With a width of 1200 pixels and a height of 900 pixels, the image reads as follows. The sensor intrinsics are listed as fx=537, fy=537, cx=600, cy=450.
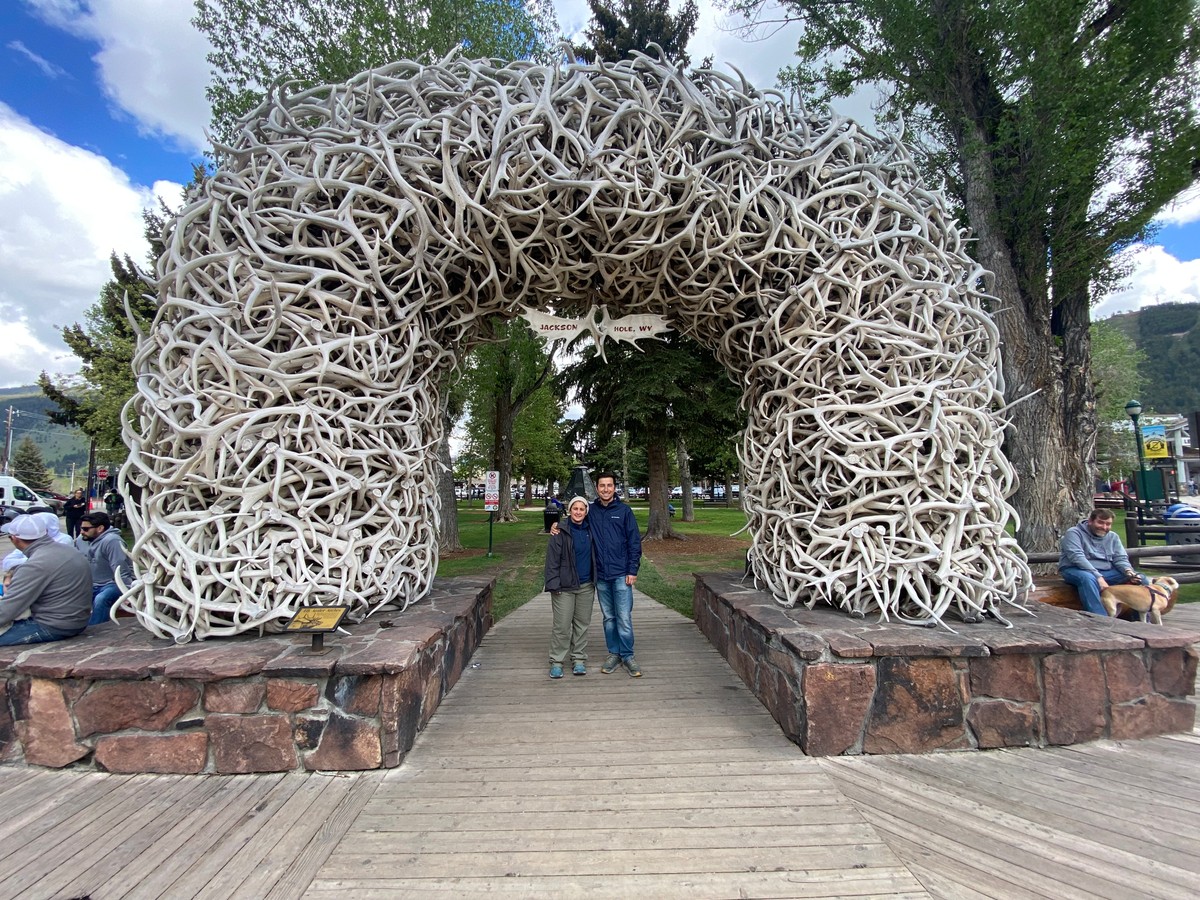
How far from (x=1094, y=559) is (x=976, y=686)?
2.86 m

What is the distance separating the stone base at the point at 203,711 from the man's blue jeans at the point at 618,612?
6.34 ft

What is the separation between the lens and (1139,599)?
4559 mm

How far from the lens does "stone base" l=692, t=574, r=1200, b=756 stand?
3045mm

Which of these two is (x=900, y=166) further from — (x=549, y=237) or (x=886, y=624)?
(x=886, y=624)

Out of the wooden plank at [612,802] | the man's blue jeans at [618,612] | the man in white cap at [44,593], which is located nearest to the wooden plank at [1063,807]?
the wooden plank at [612,802]

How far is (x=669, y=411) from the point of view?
43.4 feet

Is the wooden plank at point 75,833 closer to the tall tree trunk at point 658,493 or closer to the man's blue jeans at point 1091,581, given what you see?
the man's blue jeans at point 1091,581

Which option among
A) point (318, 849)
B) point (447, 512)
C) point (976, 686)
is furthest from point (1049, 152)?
point (447, 512)

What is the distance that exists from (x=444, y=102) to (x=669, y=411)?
995 cm

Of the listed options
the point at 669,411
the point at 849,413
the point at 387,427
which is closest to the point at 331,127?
the point at 387,427

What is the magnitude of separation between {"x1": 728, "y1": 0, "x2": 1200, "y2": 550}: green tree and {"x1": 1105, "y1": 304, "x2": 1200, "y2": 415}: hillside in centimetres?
10649

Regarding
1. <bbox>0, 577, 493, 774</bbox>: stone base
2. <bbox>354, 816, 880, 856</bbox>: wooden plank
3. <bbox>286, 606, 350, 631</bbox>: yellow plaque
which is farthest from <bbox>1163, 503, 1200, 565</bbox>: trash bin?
<bbox>286, 606, 350, 631</bbox>: yellow plaque

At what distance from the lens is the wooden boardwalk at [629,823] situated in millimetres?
2123

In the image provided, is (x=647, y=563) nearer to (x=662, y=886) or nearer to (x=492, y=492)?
(x=492, y=492)
